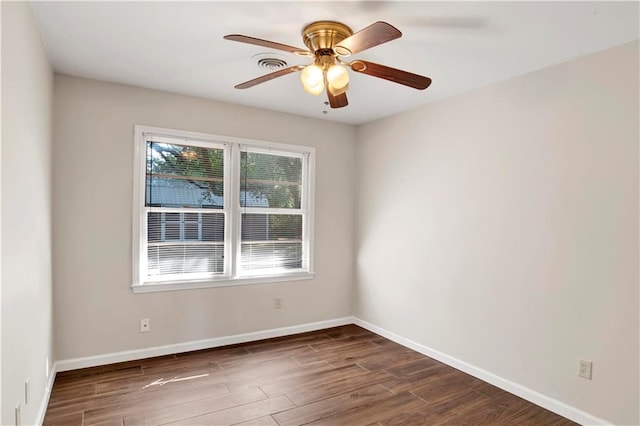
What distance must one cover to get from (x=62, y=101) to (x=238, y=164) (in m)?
1.60

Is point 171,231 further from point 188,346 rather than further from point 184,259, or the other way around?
point 188,346

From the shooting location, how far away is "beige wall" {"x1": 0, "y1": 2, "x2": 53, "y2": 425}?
5.39 ft

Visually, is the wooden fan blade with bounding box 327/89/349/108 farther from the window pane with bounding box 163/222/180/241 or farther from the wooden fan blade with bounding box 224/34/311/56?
the window pane with bounding box 163/222/180/241

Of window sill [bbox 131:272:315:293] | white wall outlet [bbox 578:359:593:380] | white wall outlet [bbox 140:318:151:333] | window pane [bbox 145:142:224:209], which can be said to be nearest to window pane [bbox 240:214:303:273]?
window sill [bbox 131:272:315:293]

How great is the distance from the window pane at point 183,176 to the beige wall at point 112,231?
20 cm

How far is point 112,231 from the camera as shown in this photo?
3.38 m

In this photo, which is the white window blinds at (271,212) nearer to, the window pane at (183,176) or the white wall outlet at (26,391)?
the window pane at (183,176)

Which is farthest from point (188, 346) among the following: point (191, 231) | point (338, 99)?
point (338, 99)

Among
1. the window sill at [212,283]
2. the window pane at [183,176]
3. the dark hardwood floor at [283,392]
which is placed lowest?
the dark hardwood floor at [283,392]

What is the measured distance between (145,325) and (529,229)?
3.45 m

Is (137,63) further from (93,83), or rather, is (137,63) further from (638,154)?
(638,154)

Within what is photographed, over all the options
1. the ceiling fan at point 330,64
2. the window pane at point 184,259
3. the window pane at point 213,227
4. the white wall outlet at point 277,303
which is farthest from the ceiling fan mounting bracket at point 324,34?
the white wall outlet at point 277,303

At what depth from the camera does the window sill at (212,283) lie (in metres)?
3.53

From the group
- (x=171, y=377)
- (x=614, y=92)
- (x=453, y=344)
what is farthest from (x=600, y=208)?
(x=171, y=377)
